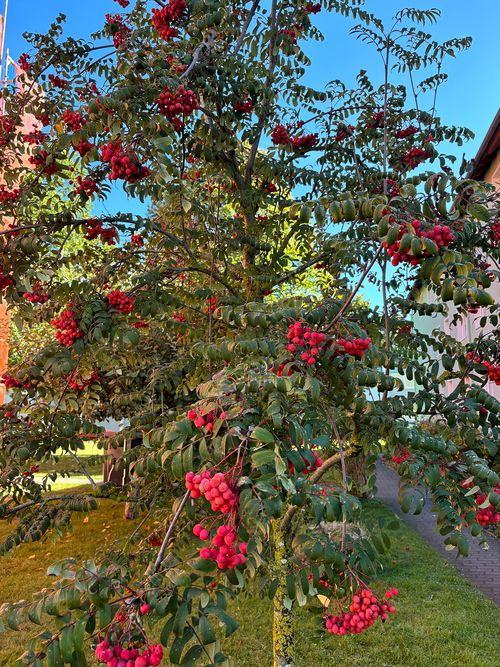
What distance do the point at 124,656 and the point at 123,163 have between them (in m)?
2.26

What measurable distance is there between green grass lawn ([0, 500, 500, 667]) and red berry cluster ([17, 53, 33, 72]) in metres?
4.20

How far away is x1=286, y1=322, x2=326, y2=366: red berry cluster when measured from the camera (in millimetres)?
2322

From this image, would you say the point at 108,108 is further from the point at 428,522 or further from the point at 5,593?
the point at 428,522

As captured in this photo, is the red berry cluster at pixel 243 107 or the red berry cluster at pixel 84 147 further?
the red berry cluster at pixel 243 107

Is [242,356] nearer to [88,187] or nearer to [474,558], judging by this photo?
[88,187]

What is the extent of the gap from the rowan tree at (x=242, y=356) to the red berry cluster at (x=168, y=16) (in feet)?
0.04

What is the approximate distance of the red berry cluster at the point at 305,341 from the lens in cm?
232

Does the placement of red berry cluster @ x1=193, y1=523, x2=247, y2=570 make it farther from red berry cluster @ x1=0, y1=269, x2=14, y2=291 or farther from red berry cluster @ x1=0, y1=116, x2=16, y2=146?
red berry cluster @ x1=0, y1=116, x2=16, y2=146

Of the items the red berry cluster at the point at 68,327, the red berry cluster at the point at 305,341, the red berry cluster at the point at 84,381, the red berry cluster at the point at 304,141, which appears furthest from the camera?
the red berry cluster at the point at 304,141

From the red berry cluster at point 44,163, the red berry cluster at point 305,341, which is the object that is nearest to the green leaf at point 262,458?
the red berry cluster at point 305,341

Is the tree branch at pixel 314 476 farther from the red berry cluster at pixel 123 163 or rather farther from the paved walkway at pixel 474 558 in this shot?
the paved walkway at pixel 474 558

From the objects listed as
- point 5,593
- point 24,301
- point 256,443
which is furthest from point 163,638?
point 5,593

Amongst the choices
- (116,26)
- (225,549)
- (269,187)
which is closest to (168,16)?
(116,26)

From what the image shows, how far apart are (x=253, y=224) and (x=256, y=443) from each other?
3.25 meters
